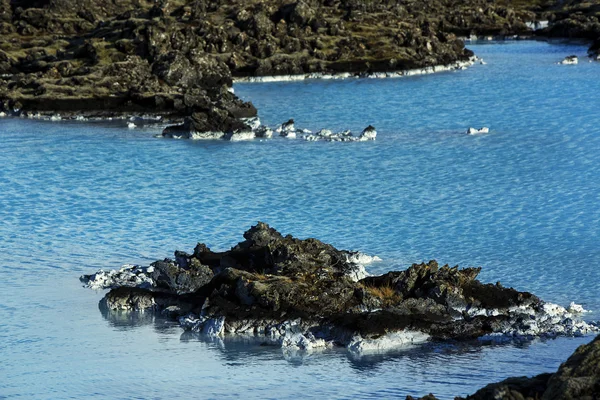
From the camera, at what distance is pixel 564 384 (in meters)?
19.4

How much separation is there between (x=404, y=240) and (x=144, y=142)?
34.4 meters

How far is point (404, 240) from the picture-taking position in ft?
154

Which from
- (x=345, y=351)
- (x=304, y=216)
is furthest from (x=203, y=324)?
(x=304, y=216)

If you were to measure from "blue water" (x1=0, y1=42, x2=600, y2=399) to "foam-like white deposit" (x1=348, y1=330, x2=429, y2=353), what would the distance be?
442mm

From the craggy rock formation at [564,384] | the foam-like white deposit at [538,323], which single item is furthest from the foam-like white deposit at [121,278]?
the craggy rock formation at [564,384]

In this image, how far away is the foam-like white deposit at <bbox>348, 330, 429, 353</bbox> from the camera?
3139 cm

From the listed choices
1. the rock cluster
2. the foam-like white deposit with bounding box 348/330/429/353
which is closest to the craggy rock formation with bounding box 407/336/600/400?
the foam-like white deposit with bounding box 348/330/429/353

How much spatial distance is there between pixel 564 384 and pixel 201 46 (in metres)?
99.1

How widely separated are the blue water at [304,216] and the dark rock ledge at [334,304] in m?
0.77

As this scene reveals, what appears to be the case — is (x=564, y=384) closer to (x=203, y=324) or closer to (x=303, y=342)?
(x=303, y=342)

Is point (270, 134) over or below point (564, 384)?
below

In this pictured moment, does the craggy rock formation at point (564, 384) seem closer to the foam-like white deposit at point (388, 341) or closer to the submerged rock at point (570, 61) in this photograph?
the foam-like white deposit at point (388, 341)

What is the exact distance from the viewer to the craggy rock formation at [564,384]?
63.4 ft

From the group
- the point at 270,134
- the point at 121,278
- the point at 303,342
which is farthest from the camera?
the point at 270,134
